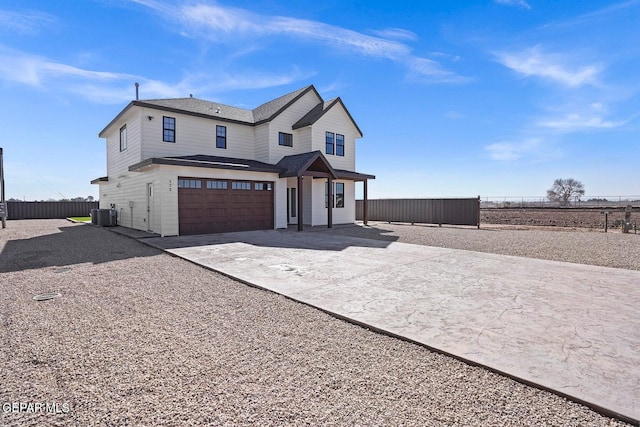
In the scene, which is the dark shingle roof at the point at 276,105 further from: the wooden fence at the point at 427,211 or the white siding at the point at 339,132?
the wooden fence at the point at 427,211

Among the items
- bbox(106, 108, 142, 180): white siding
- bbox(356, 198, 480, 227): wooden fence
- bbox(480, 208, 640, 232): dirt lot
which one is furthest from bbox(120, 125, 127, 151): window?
bbox(480, 208, 640, 232): dirt lot

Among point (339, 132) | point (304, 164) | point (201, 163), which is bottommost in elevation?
point (201, 163)

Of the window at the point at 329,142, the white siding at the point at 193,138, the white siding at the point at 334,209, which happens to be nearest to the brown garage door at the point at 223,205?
the white siding at the point at 193,138

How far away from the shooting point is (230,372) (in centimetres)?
269

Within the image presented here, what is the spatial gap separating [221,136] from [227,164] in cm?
379

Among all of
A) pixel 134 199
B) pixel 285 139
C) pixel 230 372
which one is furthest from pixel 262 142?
pixel 230 372

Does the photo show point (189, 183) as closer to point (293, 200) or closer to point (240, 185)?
point (240, 185)

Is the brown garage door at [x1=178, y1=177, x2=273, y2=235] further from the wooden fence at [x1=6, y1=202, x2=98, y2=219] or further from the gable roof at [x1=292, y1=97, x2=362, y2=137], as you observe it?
the wooden fence at [x1=6, y1=202, x2=98, y2=219]

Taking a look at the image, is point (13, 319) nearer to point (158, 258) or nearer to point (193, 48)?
point (158, 258)

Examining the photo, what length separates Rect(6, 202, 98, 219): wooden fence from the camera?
2492cm

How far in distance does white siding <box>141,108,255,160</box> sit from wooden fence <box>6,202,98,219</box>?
19744 millimetres

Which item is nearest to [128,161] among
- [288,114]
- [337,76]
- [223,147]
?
[223,147]

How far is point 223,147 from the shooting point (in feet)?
53.4

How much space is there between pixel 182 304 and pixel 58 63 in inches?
589
